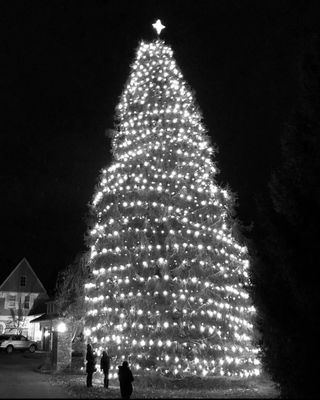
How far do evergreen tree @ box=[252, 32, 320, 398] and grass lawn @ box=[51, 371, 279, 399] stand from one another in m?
1.68

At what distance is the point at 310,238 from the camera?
38.4 ft

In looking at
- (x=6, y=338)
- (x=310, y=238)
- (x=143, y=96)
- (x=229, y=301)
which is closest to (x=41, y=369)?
(x=229, y=301)

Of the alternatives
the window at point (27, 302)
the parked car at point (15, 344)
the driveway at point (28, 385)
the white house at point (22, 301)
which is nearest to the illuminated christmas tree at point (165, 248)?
the driveway at point (28, 385)

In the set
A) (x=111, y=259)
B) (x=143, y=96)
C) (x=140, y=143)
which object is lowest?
(x=111, y=259)

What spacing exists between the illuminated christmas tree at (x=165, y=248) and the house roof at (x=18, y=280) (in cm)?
4099

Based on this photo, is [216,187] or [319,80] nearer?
[319,80]

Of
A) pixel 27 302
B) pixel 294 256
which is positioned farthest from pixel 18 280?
pixel 294 256

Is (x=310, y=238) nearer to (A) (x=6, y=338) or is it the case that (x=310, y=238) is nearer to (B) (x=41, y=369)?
(B) (x=41, y=369)

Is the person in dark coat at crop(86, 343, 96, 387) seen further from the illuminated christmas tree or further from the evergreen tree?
the evergreen tree

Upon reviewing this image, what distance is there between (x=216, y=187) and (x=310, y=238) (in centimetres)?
733

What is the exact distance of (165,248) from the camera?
17.3 m

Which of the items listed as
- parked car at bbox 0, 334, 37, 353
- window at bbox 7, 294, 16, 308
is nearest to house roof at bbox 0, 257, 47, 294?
window at bbox 7, 294, 16, 308

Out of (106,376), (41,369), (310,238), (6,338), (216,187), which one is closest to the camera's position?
(310,238)

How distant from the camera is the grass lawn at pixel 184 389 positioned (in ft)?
43.5
